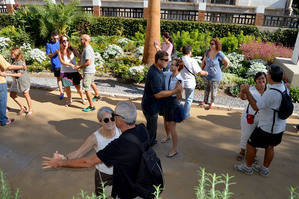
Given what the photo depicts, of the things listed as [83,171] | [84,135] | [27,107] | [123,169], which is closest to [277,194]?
[123,169]

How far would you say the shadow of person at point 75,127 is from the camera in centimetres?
531

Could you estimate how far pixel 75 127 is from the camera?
561cm

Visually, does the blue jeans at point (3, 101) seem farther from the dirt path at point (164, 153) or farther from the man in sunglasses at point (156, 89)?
the man in sunglasses at point (156, 89)

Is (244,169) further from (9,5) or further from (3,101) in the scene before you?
(9,5)

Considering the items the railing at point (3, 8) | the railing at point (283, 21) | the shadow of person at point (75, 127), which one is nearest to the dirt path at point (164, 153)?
the shadow of person at point (75, 127)

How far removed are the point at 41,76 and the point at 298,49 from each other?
9.58 metres

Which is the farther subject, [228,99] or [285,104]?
[228,99]

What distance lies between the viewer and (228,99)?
760 centimetres

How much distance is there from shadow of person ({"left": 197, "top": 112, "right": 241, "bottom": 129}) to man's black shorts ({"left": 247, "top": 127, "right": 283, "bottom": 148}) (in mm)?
2063

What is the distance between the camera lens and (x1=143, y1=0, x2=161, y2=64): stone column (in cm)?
886

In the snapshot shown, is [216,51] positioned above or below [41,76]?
above

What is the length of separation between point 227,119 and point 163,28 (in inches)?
438

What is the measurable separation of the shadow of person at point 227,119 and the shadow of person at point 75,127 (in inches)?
107

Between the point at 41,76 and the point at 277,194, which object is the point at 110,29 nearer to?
the point at 41,76
